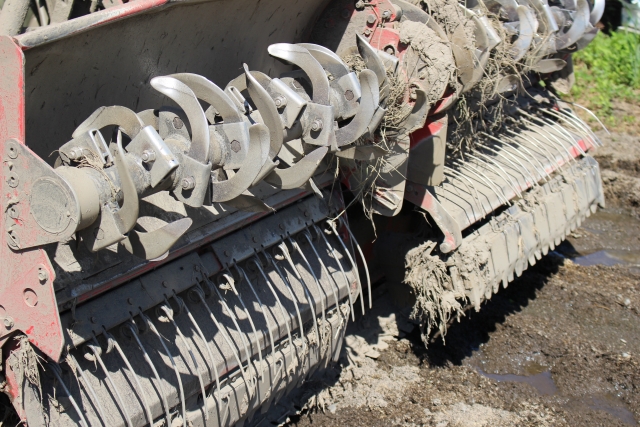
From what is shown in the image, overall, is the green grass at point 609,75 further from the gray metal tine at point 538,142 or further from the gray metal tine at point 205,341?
the gray metal tine at point 205,341

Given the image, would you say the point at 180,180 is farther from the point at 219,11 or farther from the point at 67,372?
the point at 219,11

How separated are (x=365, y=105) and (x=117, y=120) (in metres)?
0.86

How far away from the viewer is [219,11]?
284 centimetres

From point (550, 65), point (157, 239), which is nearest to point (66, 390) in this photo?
point (157, 239)

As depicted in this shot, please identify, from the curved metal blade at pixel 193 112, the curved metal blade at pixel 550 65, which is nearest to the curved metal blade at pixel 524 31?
the curved metal blade at pixel 550 65

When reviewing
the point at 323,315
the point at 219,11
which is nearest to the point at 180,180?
the point at 219,11

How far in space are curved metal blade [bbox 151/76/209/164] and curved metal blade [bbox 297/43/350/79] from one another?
23.4 inches

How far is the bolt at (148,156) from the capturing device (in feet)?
6.80

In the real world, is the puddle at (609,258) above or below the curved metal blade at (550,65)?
below

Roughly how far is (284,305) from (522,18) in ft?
6.67

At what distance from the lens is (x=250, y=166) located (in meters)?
2.27

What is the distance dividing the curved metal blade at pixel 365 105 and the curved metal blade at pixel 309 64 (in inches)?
4.6

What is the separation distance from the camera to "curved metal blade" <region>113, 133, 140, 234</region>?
1.98 meters

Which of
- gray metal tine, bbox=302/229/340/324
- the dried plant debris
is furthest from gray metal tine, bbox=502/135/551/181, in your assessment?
gray metal tine, bbox=302/229/340/324
